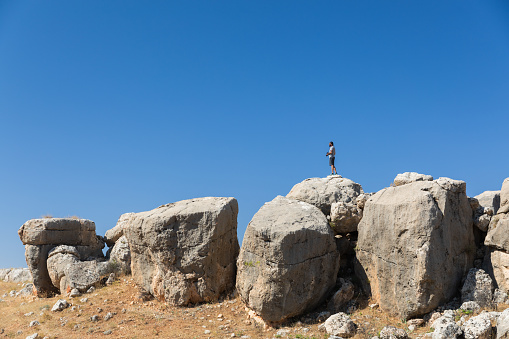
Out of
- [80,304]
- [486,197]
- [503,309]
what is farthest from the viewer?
[80,304]

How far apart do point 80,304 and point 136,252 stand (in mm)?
2915

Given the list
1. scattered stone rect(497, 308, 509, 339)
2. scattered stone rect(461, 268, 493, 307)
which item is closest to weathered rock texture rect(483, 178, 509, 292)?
scattered stone rect(461, 268, 493, 307)

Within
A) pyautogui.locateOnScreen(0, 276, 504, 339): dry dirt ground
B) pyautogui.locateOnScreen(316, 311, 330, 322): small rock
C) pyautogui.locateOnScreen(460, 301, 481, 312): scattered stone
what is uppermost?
pyautogui.locateOnScreen(460, 301, 481, 312): scattered stone

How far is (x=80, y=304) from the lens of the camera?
700 inches

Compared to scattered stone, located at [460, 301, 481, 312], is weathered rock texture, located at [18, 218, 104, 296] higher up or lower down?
higher up

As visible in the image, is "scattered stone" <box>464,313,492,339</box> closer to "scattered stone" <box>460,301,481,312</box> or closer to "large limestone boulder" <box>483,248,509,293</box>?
"scattered stone" <box>460,301,481,312</box>

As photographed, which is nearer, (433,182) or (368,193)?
(433,182)

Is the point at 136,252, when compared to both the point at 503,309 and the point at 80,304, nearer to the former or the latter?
the point at 80,304

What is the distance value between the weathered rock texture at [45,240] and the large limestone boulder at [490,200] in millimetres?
16703

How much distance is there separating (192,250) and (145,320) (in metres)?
2.86

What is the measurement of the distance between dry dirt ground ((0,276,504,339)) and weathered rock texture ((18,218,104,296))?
1414 mm

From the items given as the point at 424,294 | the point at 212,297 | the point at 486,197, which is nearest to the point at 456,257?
the point at 424,294

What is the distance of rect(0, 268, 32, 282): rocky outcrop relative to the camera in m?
26.3

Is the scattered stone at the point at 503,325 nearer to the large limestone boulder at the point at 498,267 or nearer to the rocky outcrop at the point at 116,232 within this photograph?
the large limestone boulder at the point at 498,267
